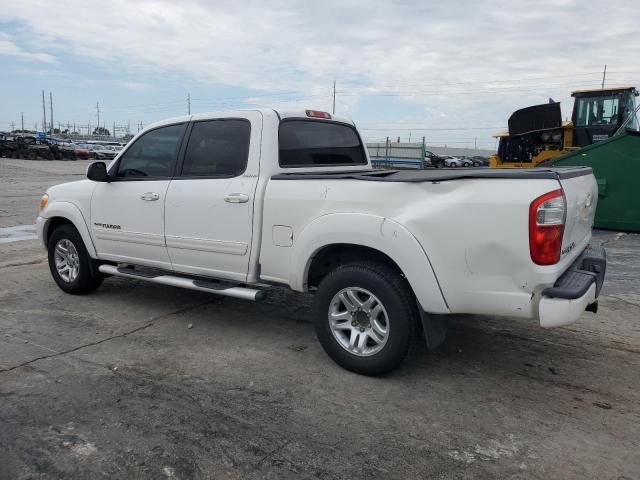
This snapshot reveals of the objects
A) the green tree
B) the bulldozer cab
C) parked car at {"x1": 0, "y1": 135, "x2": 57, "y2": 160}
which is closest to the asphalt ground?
the bulldozer cab

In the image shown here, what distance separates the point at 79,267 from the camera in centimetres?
570

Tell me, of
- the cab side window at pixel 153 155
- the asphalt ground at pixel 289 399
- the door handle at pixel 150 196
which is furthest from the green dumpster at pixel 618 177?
the door handle at pixel 150 196

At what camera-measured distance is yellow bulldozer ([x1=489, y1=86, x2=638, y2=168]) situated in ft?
52.7

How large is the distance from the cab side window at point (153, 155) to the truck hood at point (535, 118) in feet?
44.6

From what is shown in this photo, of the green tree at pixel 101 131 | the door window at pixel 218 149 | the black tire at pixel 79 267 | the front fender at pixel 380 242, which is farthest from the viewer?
the green tree at pixel 101 131

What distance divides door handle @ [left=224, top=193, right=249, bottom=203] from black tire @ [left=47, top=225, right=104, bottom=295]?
2.20m

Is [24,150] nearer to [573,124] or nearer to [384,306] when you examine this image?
[573,124]

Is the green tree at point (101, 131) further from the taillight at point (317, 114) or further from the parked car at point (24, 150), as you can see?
the taillight at point (317, 114)

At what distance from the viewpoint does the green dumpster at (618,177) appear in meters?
10.1

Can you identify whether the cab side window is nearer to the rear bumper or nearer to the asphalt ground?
the asphalt ground

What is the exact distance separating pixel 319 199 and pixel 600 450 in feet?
7.56

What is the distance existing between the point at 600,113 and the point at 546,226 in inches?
639

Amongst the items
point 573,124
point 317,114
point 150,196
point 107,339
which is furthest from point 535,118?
point 107,339

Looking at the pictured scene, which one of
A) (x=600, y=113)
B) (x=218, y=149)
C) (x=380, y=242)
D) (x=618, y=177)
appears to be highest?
(x=600, y=113)
